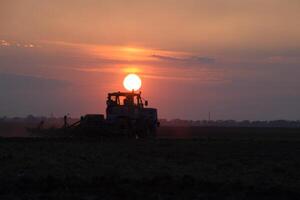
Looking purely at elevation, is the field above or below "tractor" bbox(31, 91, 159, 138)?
below

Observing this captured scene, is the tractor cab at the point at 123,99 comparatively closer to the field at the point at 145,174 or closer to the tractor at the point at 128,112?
the tractor at the point at 128,112

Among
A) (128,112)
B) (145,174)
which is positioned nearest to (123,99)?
(128,112)

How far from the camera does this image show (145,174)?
21.8 metres

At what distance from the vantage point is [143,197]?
1702cm

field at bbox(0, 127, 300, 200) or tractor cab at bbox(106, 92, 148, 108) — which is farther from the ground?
tractor cab at bbox(106, 92, 148, 108)

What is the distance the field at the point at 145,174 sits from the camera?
58.0 feet

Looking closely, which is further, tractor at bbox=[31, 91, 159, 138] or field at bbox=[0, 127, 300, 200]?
tractor at bbox=[31, 91, 159, 138]

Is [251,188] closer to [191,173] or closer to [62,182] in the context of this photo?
[191,173]

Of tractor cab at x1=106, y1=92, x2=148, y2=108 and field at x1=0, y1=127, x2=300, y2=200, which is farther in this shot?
tractor cab at x1=106, y1=92, x2=148, y2=108

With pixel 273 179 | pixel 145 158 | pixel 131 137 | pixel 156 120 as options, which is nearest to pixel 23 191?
pixel 273 179

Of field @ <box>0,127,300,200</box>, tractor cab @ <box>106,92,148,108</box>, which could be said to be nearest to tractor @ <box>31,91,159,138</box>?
tractor cab @ <box>106,92,148,108</box>

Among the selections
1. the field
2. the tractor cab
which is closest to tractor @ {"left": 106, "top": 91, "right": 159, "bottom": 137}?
the tractor cab

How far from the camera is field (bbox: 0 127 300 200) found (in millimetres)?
17688

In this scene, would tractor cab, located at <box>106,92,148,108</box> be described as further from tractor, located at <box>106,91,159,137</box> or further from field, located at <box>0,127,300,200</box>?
field, located at <box>0,127,300,200</box>
